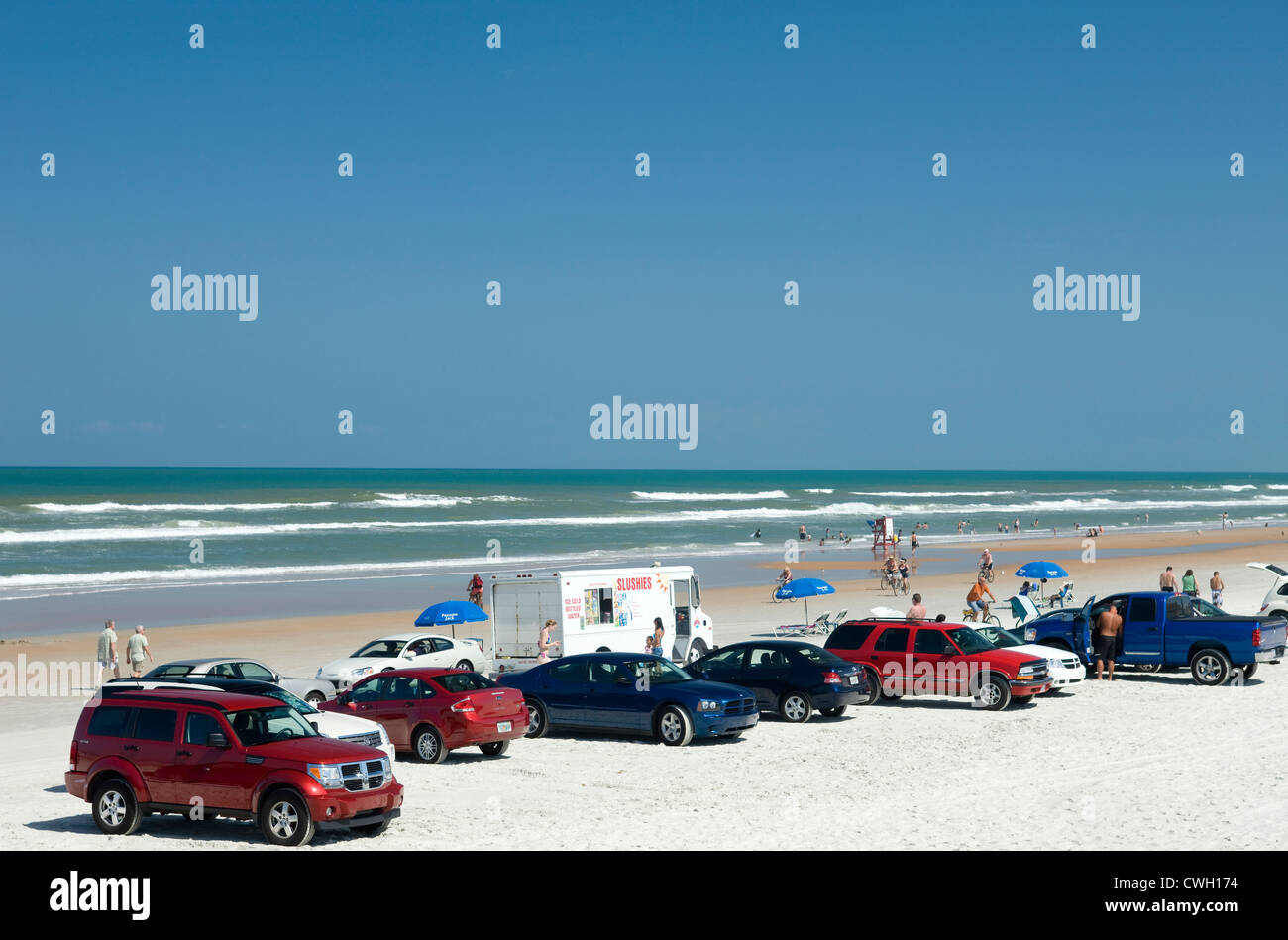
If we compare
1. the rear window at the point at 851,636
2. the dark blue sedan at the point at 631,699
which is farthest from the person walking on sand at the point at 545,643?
the rear window at the point at 851,636

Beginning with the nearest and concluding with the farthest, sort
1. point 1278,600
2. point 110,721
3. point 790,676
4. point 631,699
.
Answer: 1. point 110,721
2. point 631,699
3. point 790,676
4. point 1278,600

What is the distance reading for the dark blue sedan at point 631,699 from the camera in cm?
1919

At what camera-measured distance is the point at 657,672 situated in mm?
20172

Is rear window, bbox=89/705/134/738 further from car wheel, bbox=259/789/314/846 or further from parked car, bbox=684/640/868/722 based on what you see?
parked car, bbox=684/640/868/722

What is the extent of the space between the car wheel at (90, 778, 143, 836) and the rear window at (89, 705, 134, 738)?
1.70 feet

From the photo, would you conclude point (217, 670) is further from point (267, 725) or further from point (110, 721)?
point (267, 725)

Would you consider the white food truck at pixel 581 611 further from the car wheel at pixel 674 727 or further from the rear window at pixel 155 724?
the rear window at pixel 155 724

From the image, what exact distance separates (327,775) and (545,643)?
501 inches

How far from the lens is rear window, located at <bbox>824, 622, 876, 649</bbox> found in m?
23.2

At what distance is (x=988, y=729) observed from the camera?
65.5 feet

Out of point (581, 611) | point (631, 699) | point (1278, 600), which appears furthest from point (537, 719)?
point (1278, 600)

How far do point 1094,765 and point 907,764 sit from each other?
2.42 meters

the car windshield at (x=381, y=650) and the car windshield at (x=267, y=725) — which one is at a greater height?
the car windshield at (x=267, y=725)

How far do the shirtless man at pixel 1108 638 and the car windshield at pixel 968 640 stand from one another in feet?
11.7
